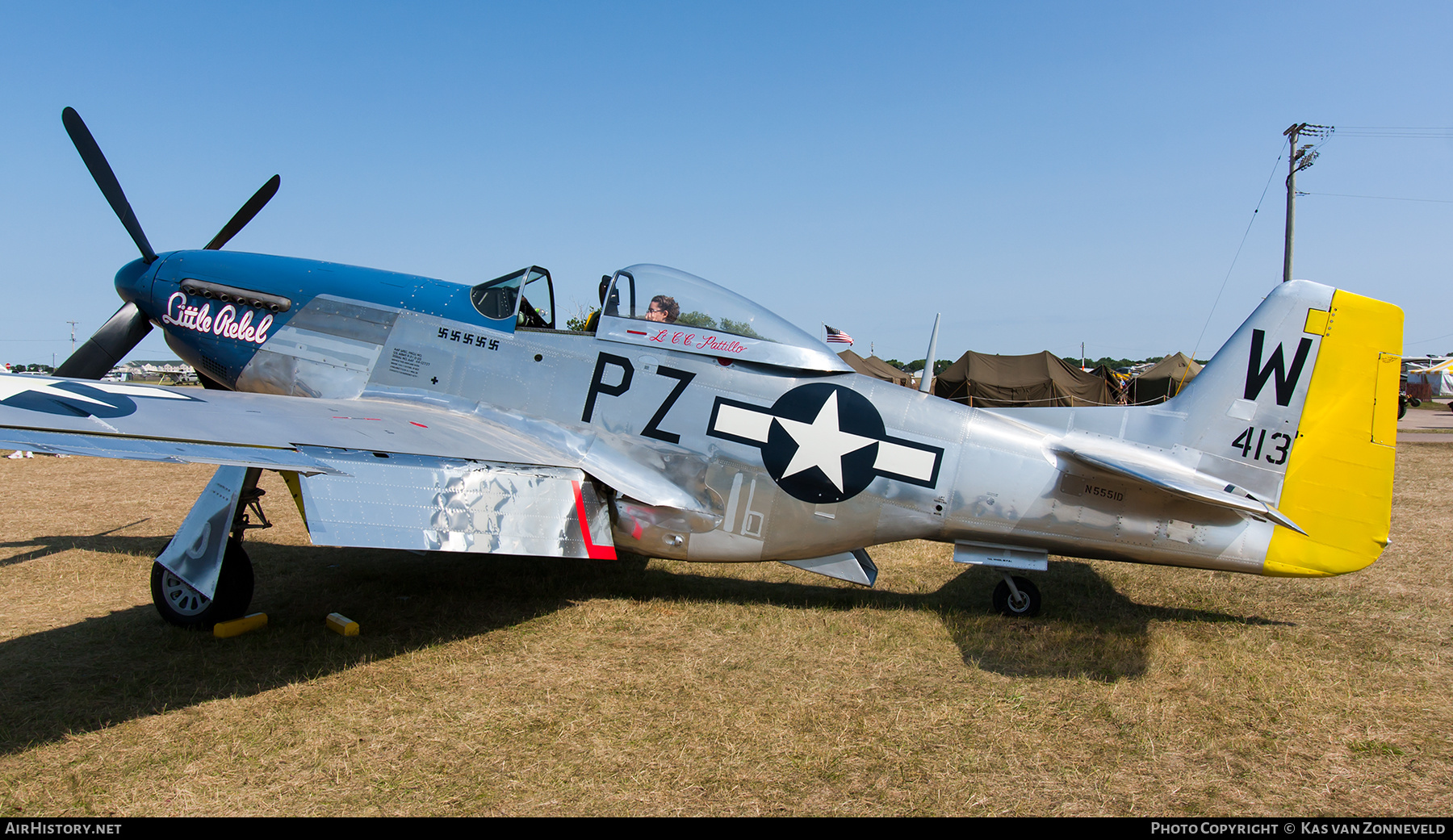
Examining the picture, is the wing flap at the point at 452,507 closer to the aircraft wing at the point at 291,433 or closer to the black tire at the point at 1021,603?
the aircraft wing at the point at 291,433

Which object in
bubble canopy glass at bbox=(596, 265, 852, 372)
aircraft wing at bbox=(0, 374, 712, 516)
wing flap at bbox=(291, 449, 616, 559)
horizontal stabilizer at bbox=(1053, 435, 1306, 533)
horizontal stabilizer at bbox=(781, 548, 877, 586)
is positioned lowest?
horizontal stabilizer at bbox=(781, 548, 877, 586)

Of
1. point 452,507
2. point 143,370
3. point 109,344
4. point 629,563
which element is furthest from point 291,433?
point 143,370

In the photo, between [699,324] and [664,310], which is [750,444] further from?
[664,310]

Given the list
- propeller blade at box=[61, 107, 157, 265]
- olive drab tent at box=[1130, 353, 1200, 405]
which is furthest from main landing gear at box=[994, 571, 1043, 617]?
olive drab tent at box=[1130, 353, 1200, 405]

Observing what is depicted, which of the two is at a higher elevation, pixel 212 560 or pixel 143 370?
pixel 212 560

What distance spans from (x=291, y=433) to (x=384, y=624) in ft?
5.27

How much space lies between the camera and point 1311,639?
512 cm

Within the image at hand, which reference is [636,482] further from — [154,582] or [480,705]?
[154,582]

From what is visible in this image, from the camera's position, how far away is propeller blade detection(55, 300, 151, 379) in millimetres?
7129

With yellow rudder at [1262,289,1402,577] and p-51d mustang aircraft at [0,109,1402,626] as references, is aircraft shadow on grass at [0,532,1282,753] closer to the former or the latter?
p-51d mustang aircraft at [0,109,1402,626]

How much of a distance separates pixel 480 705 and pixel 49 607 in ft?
12.3

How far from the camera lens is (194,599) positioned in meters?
4.75

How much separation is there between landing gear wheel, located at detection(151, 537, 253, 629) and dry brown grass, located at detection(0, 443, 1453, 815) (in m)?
0.14
